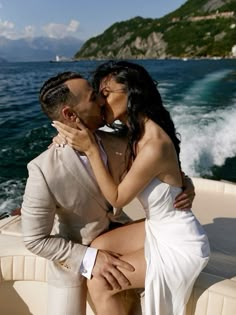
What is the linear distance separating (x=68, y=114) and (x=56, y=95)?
0.23 ft

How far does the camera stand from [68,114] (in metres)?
1.30

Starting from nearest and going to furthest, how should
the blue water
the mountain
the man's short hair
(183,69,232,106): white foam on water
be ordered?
the man's short hair → the blue water → (183,69,232,106): white foam on water → the mountain

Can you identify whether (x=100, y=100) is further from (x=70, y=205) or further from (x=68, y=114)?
(x=70, y=205)

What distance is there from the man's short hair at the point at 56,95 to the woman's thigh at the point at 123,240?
1.59 ft

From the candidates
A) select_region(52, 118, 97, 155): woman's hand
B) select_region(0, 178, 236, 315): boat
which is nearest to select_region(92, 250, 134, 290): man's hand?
select_region(0, 178, 236, 315): boat

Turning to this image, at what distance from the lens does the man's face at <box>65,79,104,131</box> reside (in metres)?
1.30

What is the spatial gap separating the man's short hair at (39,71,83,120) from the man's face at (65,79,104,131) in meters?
0.02

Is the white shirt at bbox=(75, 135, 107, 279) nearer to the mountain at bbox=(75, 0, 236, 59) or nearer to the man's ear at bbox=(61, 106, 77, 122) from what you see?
the man's ear at bbox=(61, 106, 77, 122)

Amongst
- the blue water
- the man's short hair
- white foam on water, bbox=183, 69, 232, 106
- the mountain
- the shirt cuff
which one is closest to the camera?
the man's short hair

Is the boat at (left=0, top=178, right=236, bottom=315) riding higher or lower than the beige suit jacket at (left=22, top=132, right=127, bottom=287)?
lower

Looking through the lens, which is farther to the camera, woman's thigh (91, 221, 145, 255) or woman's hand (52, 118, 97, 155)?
woman's thigh (91, 221, 145, 255)

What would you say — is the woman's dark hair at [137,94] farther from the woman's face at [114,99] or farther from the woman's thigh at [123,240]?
the woman's thigh at [123,240]

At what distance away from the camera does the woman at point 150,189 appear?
1312 mm

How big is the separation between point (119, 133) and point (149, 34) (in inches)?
3204
